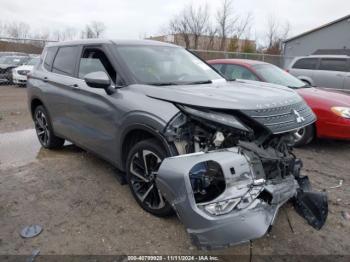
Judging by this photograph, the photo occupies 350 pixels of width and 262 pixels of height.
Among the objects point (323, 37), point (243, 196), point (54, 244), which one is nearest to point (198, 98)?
point (243, 196)

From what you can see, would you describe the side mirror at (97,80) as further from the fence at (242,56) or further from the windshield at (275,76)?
the fence at (242,56)

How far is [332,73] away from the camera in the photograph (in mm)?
11305

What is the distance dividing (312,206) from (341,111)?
3068 mm

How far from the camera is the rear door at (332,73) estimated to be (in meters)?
11.1

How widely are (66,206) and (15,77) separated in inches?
532

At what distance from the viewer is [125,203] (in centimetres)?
378

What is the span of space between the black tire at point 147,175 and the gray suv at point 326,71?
369 inches

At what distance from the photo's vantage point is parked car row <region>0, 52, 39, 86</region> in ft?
49.6

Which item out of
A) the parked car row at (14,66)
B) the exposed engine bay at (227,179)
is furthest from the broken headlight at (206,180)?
the parked car row at (14,66)

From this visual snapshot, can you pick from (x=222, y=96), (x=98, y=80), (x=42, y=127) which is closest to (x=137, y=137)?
(x=98, y=80)

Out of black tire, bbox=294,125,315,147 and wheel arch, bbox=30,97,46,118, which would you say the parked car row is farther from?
black tire, bbox=294,125,315,147

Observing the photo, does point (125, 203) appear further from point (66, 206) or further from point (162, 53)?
point (162, 53)

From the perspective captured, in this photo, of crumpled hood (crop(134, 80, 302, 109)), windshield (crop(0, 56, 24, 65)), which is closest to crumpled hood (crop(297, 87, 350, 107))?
crumpled hood (crop(134, 80, 302, 109))

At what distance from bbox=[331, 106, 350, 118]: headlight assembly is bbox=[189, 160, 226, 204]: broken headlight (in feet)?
12.6
